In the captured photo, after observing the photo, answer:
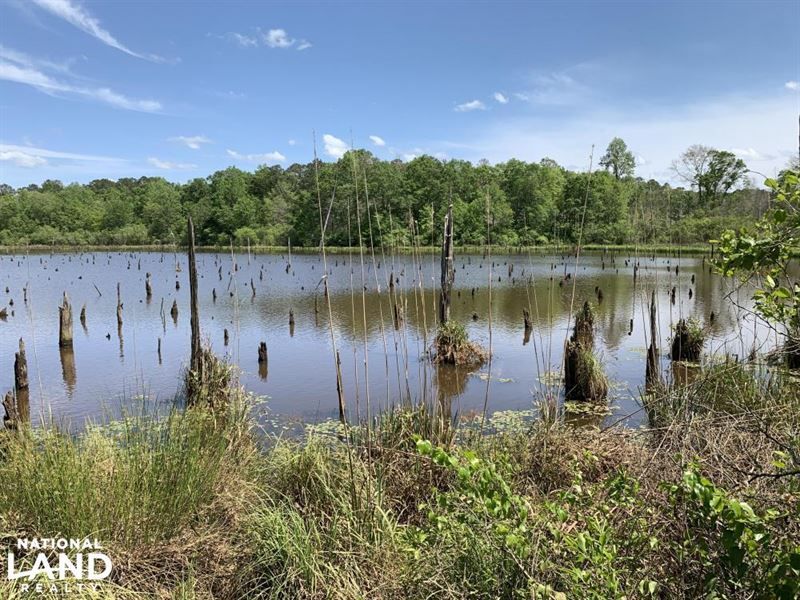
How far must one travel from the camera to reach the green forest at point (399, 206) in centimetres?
5722

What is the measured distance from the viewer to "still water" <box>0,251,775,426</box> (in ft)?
36.0

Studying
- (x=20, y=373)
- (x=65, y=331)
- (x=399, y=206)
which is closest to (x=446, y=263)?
(x=20, y=373)

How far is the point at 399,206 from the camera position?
49719 millimetres

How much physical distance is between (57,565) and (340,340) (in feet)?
49.4

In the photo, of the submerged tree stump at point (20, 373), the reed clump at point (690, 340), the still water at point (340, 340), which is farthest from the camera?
the reed clump at point (690, 340)

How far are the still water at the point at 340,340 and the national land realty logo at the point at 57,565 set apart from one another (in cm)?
154

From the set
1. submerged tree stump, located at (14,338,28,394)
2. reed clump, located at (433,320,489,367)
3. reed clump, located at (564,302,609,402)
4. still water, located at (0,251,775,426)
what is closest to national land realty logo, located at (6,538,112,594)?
still water, located at (0,251,775,426)

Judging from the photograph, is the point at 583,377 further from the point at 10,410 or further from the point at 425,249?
the point at 425,249

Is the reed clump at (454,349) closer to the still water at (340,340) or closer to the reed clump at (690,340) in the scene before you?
the still water at (340,340)

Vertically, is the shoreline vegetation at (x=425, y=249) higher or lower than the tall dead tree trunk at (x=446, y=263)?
higher

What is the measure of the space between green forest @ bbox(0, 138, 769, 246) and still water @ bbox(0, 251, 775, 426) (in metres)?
20.9

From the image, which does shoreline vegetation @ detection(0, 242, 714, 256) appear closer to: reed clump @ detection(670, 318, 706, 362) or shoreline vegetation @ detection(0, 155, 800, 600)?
reed clump @ detection(670, 318, 706, 362)

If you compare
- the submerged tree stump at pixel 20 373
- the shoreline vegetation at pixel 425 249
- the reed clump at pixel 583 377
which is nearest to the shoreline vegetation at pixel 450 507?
the reed clump at pixel 583 377

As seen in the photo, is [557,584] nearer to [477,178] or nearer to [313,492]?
[313,492]
